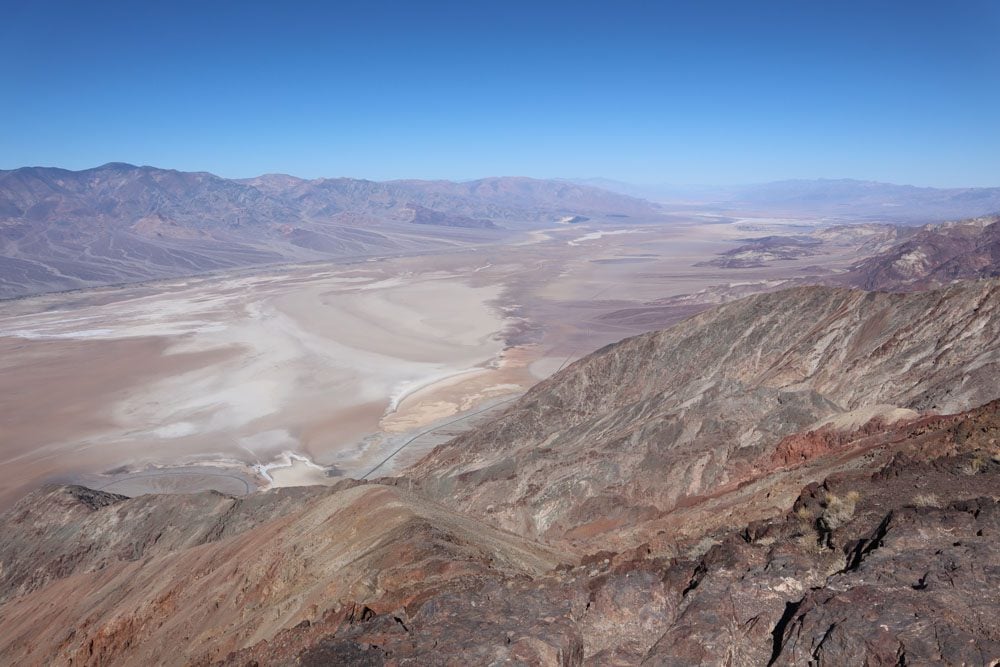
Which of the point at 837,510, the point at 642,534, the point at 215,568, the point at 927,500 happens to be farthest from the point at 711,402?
the point at 215,568

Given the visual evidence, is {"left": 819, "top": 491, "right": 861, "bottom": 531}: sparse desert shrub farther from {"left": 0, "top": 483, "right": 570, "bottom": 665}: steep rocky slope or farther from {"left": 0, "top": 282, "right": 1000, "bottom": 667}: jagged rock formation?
{"left": 0, "top": 483, "right": 570, "bottom": 665}: steep rocky slope

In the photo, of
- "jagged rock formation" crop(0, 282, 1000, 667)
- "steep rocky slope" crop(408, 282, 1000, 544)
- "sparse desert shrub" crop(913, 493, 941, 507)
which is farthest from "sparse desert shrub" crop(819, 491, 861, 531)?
"steep rocky slope" crop(408, 282, 1000, 544)

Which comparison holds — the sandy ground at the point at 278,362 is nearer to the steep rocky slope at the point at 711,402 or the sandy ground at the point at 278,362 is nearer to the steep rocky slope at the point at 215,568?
the steep rocky slope at the point at 215,568

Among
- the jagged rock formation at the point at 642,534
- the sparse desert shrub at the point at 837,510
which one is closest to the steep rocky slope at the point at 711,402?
the jagged rock formation at the point at 642,534

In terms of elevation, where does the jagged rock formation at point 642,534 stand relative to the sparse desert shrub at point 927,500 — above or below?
below

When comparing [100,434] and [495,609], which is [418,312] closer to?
[100,434]

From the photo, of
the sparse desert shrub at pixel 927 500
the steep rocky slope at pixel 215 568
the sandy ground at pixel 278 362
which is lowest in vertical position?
the sandy ground at pixel 278 362
